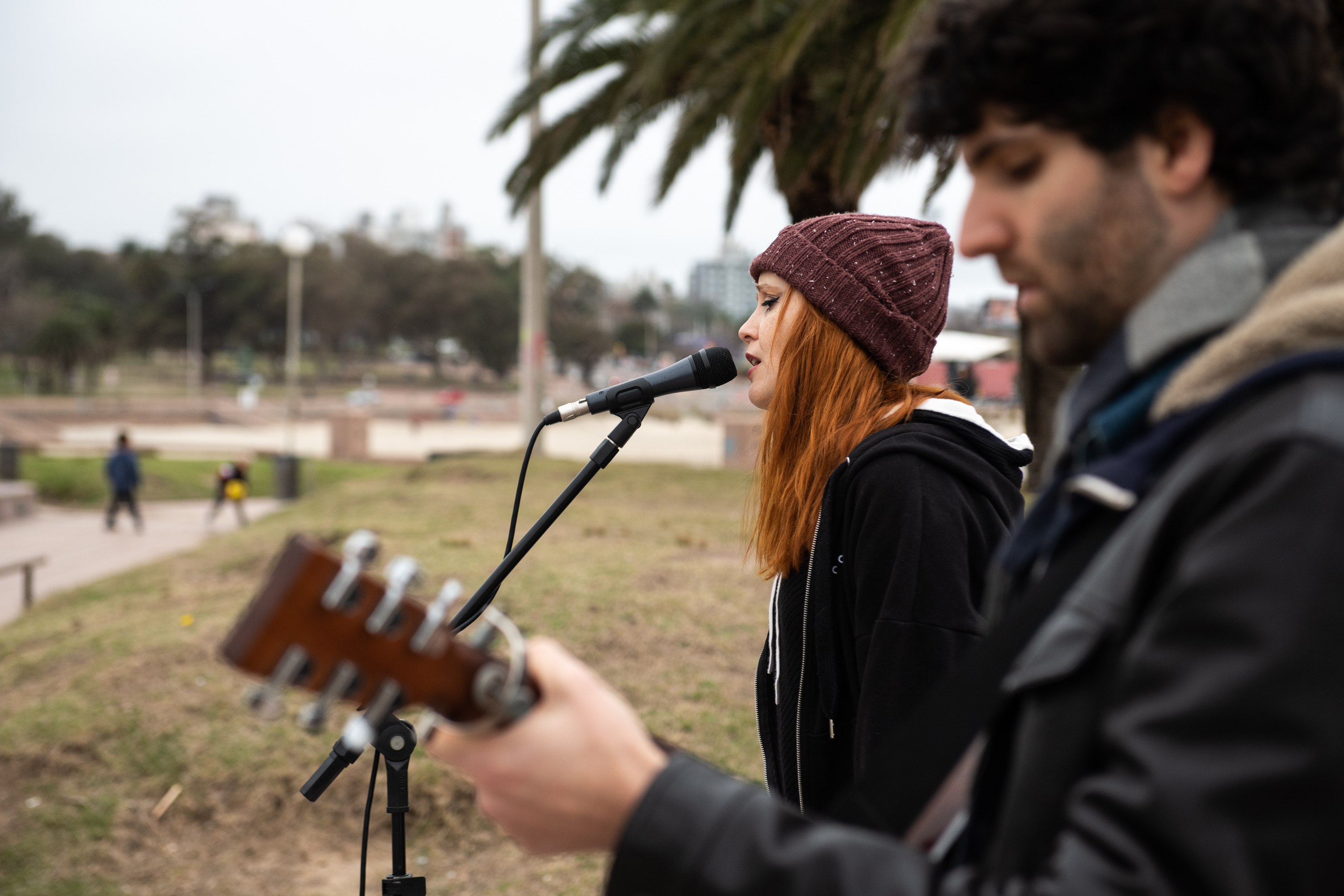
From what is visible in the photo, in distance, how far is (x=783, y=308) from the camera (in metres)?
2.41

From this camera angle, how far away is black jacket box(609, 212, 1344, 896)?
0.76 m

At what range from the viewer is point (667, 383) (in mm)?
2555

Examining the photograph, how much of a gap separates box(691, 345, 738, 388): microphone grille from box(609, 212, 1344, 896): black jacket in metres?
1.57

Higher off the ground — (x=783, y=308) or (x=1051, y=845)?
(x=783, y=308)

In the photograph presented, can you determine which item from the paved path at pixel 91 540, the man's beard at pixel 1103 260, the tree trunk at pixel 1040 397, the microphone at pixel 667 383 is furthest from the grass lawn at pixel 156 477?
the man's beard at pixel 1103 260

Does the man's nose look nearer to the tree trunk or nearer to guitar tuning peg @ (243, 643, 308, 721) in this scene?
guitar tuning peg @ (243, 643, 308, 721)

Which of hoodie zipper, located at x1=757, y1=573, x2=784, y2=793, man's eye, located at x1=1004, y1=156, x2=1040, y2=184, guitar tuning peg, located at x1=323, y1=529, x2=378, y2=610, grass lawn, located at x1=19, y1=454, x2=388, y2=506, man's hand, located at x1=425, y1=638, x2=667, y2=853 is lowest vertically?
grass lawn, located at x1=19, y1=454, x2=388, y2=506

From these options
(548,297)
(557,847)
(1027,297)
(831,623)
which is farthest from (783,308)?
(548,297)

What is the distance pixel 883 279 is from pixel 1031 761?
1585mm

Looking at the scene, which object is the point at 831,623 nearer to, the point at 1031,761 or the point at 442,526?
the point at 1031,761

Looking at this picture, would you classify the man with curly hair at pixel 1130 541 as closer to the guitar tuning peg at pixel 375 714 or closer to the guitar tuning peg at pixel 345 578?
the guitar tuning peg at pixel 375 714

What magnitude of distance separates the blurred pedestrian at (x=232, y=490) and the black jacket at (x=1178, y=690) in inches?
702

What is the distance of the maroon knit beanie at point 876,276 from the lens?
2338 millimetres

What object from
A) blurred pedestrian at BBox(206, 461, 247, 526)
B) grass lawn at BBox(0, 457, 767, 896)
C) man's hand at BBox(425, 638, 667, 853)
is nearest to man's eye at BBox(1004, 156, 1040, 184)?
man's hand at BBox(425, 638, 667, 853)
